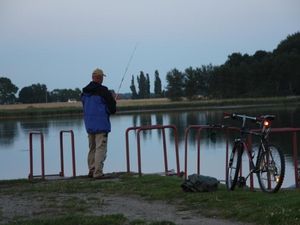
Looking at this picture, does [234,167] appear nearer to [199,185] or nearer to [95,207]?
[199,185]

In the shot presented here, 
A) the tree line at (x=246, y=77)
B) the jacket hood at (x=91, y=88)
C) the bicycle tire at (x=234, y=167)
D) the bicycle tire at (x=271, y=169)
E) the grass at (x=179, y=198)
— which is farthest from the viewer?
the tree line at (x=246, y=77)

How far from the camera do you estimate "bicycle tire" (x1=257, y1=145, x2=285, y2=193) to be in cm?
877

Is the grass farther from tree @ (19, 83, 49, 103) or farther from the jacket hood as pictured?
tree @ (19, 83, 49, 103)

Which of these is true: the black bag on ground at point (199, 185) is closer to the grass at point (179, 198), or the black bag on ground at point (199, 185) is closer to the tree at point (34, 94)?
the grass at point (179, 198)

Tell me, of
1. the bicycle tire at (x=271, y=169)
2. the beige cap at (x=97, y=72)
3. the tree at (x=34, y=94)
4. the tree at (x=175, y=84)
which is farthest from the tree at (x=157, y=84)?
the bicycle tire at (x=271, y=169)

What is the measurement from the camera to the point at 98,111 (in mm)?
12172

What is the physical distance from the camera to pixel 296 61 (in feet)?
312

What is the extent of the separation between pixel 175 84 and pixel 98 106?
328 feet

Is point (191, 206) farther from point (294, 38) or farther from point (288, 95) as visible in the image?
point (294, 38)

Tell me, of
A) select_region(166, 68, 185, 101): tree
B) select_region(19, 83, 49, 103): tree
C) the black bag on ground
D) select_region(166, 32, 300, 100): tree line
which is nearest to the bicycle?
the black bag on ground

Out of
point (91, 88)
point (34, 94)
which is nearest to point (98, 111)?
point (91, 88)

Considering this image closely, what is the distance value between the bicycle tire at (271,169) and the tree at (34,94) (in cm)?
12331

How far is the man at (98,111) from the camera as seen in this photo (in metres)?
12.1

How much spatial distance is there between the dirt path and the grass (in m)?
0.11
